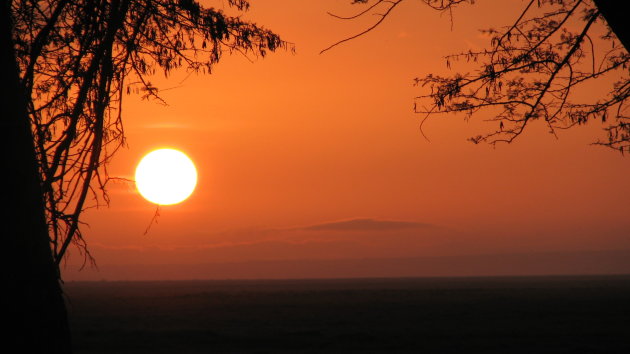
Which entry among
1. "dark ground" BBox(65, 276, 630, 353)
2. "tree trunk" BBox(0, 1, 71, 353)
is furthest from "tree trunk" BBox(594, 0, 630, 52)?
"dark ground" BBox(65, 276, 630, 353)

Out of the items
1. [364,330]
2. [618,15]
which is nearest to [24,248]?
[618,15]

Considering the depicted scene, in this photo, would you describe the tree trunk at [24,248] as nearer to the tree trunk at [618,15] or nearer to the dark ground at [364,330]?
the tree trunk at [618,15]

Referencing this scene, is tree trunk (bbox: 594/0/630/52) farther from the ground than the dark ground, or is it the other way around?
tree trunk (bbox: 594/0/630/52)

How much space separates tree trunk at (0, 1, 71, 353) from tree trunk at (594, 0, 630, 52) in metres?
2.85

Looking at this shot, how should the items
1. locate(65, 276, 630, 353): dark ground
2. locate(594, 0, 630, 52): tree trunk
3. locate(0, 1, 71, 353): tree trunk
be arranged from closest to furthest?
1. locate(0, 1, 71, 353): tree trunk
2. locate(594, 0, 630, 52): tree trunk
3. locate(65, 276, 630, 353): dark ground

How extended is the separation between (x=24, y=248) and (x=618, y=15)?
3.00m

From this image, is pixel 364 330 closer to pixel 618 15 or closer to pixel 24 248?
pixel 618 15

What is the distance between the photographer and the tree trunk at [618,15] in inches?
145

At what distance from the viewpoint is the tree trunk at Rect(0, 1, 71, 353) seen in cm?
343

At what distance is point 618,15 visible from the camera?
3.70 metres

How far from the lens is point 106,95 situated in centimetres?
632

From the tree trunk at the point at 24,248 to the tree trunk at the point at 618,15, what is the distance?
2853 mm

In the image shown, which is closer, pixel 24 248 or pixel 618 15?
pixel 24 248

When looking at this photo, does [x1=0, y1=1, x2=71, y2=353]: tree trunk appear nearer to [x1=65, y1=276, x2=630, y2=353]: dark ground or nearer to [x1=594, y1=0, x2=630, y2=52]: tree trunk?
[x1=594, y1=0, x2=630, y2=52]: tree trunk
